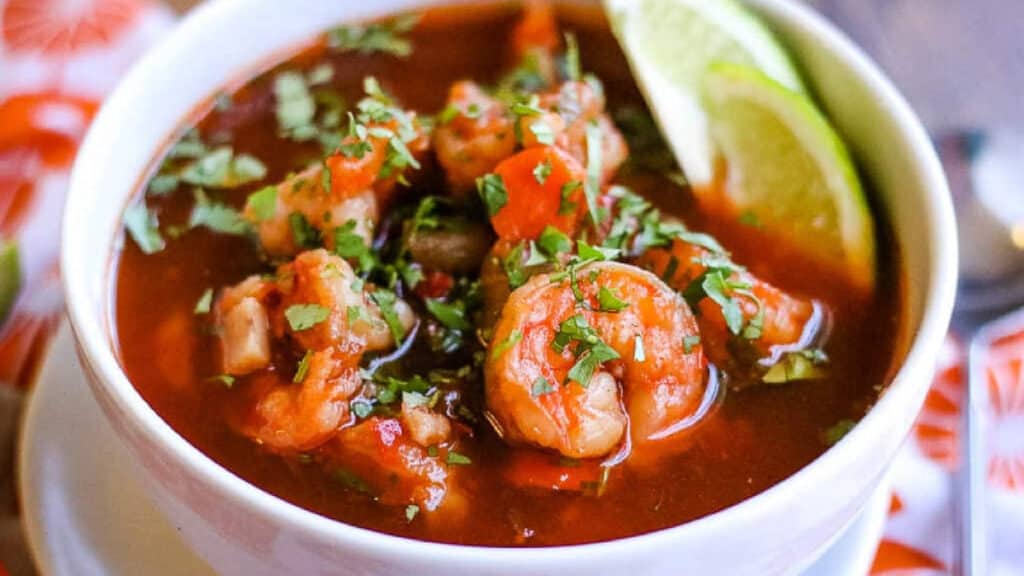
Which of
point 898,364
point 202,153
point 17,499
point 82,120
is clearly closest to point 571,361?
point 898,364

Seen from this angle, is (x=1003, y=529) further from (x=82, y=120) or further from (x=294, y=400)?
(x=82, y=120)

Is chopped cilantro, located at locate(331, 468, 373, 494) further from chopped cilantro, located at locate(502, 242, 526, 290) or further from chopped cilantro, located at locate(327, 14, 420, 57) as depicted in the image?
chopped cilantro, located at locate(327, 14, 420, 57)

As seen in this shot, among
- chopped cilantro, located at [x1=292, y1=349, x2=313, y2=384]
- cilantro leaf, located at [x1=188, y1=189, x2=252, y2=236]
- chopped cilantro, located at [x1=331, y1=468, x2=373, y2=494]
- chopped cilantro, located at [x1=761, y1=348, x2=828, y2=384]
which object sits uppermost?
chopped cilantro, located at [x1=292, y1=349, x2=313, y2=384]

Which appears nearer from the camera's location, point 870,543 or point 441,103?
point 870,543

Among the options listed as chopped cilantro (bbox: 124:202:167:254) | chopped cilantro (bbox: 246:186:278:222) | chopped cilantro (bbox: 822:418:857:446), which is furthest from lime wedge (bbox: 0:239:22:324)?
chopped cilantro (bbox: 822:418:857:446)

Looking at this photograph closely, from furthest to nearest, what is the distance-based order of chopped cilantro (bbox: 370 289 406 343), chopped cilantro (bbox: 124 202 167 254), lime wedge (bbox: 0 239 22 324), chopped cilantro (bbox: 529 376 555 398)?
lime wedge (bbox: 0 239 22 324) < chopped cilantro (bbox: 124 202 167 254) < chopped cilantro (bbox: 370 289 406 343) < chopped cilantro (bbox: 529 376 555 398)

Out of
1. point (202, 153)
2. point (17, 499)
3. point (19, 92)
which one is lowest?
point (17, 499)
